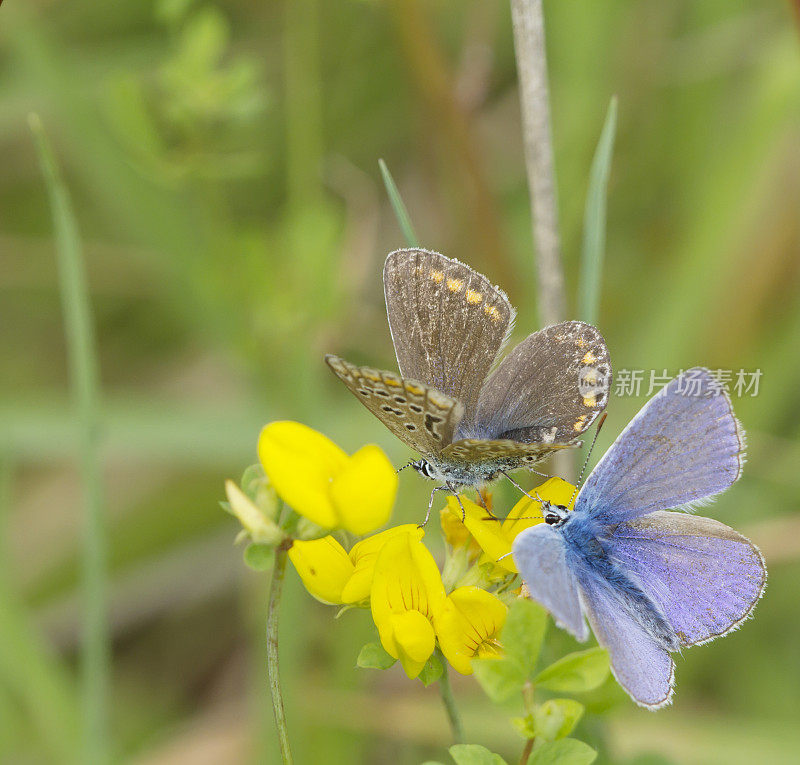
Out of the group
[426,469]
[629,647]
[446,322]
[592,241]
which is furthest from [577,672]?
[592,241]

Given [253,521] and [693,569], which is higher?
[253,521]

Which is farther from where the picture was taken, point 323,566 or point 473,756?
point 323,566

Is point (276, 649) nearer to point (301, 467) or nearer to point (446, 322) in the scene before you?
point (301, 467)

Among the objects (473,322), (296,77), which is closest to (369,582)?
(473,322)

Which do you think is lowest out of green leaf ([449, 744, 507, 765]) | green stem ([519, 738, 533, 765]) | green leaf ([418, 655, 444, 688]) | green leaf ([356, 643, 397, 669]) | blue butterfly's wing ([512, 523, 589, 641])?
green stem ([519, 738, 533, 765])

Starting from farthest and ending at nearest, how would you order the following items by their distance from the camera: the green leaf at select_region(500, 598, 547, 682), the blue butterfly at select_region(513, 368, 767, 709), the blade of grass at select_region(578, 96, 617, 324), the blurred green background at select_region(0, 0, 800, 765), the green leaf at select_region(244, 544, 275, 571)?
1. the blurred green background at select_region(0, 0, 800, 765)
2. the blade of grass at select_region(578, 96, 617, 324)
3. the blue butterfly at select_region(513, 368, 767, 709)
4. the green leaf at select_region(244, 544, 275, 571)
5. the green leaf at select_region(500, 598, 547, 682)

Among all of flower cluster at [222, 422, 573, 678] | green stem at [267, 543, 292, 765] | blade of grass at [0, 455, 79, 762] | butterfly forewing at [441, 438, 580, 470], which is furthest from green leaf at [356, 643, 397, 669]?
blade of grass at [0, 455, 79, 762]

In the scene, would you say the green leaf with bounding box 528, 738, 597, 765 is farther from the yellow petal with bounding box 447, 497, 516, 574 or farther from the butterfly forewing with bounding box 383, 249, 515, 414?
the butterfly forewing with bounding box 383, 249, 515, 414

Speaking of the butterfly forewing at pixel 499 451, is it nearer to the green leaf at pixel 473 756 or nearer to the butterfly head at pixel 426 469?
the butterfly head at pixel 426 469
